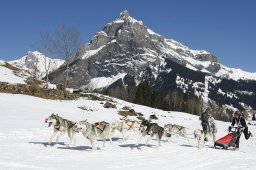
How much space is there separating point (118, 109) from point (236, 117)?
84.5 feet

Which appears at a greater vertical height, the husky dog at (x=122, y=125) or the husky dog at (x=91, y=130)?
the husky dog at (x=122, y=125)

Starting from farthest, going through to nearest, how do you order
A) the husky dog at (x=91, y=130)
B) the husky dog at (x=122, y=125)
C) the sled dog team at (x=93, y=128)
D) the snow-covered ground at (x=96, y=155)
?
1. the husky dog at (x=122, y=125)
2. the sled dog team at (x=93, y=128)
3. the husky dog at (x=91, y=130)
4. the snow-covered ground at (x=96, y=155)

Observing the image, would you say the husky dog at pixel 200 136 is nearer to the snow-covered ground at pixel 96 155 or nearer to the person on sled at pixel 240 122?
the snow-covered ground at pixel 96 155

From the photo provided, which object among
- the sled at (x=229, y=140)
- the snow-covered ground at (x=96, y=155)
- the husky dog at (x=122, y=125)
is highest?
the husky dog at (x=122, y=125)

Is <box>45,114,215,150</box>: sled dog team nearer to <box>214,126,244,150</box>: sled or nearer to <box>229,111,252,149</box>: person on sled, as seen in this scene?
<box>214,126,244,150</box>: sled

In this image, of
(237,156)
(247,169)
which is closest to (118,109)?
(237,156)

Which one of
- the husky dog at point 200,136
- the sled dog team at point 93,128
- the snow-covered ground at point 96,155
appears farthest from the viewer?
the husky dog at point 200,136

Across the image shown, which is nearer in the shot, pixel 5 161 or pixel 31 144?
pixel 5 161

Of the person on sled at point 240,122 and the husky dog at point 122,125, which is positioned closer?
the husky dog at point 122,125

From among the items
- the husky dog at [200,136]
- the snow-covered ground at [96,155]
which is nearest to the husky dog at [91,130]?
the snow-covered ground at [96,155]

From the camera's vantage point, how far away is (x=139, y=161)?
15.4 metres

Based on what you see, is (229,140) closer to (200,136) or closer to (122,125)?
(200,136)

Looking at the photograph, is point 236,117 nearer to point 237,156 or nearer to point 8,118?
Result: point 237,156

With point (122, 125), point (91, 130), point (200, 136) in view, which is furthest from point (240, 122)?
point (91, 130)
